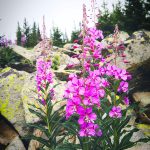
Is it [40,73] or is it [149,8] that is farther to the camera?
[149,8]

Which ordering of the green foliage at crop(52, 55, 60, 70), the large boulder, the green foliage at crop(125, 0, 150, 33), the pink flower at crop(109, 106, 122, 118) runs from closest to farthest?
the pink flower at crop(109, 106, 122, 118)
the large boulder
the green foliage at crop(52, 55, 60, 70)
the green foliage at crop(125, 0, 150, 33)

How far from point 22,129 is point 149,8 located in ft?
34.6

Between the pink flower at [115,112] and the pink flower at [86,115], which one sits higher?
the pink flower at [86,115]

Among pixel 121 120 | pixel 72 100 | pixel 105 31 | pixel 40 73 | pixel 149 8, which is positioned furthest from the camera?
pixel 105 31

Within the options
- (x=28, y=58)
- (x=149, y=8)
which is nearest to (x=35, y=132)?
(x=28, y=58)

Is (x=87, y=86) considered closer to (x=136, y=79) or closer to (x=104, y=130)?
(x=104, y=130)

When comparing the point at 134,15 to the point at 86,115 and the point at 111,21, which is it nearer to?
the point at 111,21

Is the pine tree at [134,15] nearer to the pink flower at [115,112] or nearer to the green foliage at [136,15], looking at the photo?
the green foliage at [136,15]

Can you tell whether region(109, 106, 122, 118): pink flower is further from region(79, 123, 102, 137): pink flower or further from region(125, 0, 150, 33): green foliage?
region(125, 0, 150, 33): green foliage

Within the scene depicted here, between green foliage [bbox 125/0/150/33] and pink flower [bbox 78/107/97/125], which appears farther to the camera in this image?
green foliage [bbox 125/0/150/33]

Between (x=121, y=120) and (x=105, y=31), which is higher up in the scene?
(x=105, y=31)

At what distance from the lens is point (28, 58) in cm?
1235

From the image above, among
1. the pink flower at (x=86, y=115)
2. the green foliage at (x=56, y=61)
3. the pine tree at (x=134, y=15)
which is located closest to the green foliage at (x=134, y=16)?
the pine tree at (x=134, y=15)

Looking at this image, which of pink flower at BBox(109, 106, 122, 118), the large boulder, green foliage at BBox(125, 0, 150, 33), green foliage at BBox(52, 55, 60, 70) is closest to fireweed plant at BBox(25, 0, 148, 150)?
pink flower at BBox(109, 106, 122, 118)
